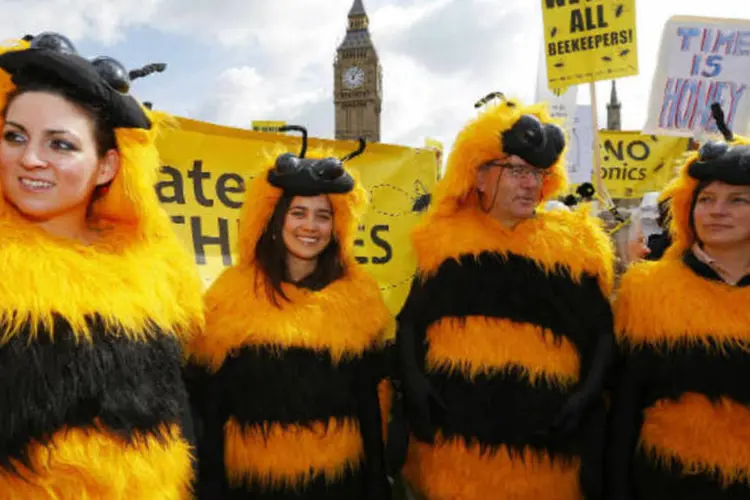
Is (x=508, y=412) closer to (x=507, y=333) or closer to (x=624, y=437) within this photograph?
(x=507, y=333)

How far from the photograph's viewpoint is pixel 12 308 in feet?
4.44

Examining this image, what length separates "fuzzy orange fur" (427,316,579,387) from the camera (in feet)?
7.16

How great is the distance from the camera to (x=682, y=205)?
2.22 m

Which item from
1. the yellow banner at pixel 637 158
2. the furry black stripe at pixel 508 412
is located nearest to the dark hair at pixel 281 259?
the furry black stripe at pixel 508 412

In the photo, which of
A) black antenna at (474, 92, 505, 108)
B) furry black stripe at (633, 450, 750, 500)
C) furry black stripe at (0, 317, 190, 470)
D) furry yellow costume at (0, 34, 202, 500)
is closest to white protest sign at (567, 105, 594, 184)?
black antenna at (474, 92, 505, 108)

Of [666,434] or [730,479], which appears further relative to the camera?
[666,434]

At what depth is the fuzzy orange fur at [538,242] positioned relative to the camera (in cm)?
230

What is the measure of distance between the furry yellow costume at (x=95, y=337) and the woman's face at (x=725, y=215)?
194 cm

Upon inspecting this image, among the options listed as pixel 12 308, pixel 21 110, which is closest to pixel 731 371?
pixel 12 308

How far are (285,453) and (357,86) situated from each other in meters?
59.2

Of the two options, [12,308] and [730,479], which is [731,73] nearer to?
[730,479]

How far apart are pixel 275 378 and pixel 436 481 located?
794 mm

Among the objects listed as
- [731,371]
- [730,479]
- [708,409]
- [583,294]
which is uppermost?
[583,294]

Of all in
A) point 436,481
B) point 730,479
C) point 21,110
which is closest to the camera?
point 21,110
